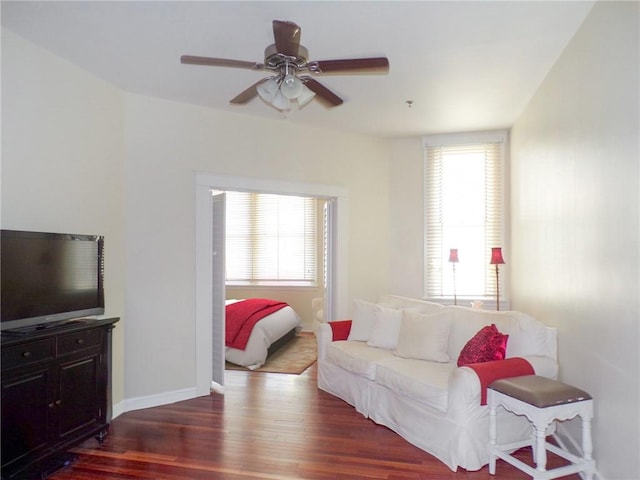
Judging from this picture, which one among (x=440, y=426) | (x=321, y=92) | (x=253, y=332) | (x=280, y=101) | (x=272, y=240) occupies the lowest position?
(x=440, y=426)

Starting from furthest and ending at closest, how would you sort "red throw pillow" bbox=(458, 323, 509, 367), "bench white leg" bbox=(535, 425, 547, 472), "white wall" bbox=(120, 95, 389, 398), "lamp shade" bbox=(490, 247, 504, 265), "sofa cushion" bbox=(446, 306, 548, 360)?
1. "lamp shade" bbox=(490, 247, 504, 265)
2. "white wall" bbox=(120, 95, 389, 398)
3. "sofa cushion" bbox=(446, 306, 548, 360)
4. "red throw pillow" bbox=(458, 323, 509, 367)
5. "bench white leg" bbox=(535, 425, 547, 472)

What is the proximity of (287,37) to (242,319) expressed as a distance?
3.98 metres

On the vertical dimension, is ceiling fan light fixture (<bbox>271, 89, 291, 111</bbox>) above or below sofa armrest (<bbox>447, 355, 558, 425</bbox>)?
above

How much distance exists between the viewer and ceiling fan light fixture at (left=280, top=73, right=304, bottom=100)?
269 centimetres

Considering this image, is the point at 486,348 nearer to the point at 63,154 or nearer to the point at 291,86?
the point at 291,86

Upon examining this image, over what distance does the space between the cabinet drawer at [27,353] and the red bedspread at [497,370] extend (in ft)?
9.06

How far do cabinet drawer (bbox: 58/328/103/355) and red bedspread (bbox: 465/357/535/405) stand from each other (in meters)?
2.67

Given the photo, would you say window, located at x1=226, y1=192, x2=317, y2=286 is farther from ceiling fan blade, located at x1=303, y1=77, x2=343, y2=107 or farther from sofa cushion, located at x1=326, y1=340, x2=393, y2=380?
ceiling fan blade, located at x1=303, y1=77, x2=343, y2=107

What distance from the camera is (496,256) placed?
4895 millimetres

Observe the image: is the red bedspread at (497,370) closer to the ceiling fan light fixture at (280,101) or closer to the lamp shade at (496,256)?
the lamp shade at (496,256)

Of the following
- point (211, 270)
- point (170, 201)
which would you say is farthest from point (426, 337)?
point (170, 201)

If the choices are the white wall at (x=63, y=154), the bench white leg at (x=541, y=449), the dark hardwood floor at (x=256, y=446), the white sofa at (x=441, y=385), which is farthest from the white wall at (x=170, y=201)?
the bench white leg at (x=541, y=449)

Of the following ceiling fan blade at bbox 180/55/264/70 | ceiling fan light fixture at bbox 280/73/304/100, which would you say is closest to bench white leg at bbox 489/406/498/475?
ceiling fan light fixture at bbox 280/73/304/100

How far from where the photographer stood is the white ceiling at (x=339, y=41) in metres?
2.66
